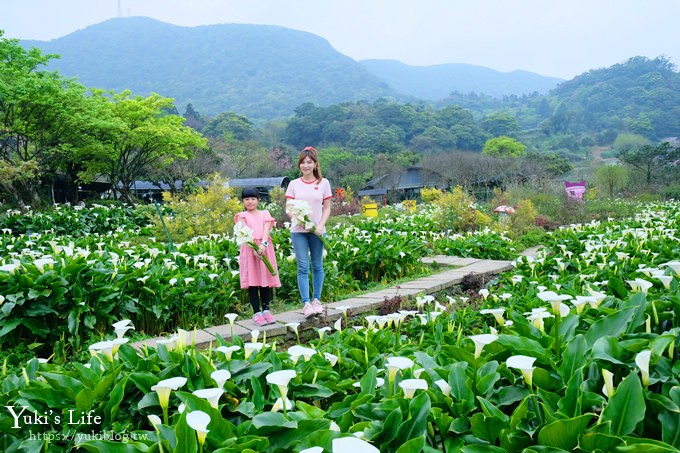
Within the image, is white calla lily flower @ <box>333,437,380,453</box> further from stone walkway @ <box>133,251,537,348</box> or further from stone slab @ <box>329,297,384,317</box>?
stone slab @ <box>329,297,384,317</box>

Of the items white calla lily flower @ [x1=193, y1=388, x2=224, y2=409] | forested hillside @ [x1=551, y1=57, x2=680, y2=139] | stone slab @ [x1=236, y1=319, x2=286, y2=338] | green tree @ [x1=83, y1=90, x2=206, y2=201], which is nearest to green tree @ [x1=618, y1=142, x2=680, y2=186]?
green tree @ [x1=83, y1=90, x2=206, y2=201]

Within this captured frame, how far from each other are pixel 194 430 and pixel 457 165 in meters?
34.5

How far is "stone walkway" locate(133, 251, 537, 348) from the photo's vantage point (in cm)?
395

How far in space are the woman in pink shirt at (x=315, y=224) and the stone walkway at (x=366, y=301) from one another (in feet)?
0.56

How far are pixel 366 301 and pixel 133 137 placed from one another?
59.7 feet

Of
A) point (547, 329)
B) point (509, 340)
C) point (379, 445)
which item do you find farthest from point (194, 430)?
point (547, 329)

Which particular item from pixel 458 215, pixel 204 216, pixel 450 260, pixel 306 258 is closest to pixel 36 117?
pixel 204 216

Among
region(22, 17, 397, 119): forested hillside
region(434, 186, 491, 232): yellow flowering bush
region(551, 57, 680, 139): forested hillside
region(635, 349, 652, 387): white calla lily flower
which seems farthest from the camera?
region(22, 17, 397, 119): forested hillside

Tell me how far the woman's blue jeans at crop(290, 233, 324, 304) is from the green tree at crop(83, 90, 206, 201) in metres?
15.8

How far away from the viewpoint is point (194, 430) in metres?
1.30

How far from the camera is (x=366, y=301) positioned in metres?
4.87

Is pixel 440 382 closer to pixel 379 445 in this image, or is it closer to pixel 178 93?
pixel 379 445

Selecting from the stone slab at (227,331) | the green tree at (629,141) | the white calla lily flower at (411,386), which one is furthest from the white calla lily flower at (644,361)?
the green tree at (629,141)

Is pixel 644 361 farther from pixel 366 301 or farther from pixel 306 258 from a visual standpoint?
pixel 366 301
